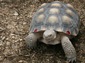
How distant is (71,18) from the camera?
371 cm

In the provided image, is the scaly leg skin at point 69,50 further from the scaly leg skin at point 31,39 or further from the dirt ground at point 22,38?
the scaly leg skin at point 31,39

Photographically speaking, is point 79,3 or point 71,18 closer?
point 71,18

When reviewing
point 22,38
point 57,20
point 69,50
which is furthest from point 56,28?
point 22,38

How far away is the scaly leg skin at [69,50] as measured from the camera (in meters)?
3.42

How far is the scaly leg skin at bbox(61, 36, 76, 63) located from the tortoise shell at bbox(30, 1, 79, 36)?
0.47 ft

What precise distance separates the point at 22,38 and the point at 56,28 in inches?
27.5

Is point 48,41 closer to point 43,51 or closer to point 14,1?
point 43,51

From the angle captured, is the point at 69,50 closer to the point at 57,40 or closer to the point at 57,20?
the point at 57,40

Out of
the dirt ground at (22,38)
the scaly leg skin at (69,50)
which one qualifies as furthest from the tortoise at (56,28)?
the dirt ground at (22,38)

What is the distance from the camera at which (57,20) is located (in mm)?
3553

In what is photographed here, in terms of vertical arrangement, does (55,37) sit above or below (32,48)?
above

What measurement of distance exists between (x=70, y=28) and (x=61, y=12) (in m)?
0.27

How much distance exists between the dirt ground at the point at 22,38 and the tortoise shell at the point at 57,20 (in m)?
0.30

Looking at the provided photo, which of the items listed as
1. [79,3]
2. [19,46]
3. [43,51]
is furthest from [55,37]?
[79,3]
